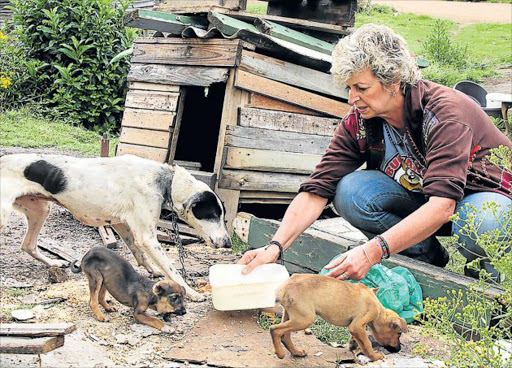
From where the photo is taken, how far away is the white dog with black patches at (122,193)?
4590mm

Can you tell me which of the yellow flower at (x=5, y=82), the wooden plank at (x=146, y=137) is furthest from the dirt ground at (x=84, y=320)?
the yellow flower at (x=5, y=82)

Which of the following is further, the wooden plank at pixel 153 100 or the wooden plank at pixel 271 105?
the wooden plank at pixel 153 100

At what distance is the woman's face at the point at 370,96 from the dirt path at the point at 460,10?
1921cm

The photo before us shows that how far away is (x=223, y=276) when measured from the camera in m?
3.72

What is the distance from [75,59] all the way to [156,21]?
16.2ft

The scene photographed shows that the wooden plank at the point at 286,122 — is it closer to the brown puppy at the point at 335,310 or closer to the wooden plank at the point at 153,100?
the wooden plank at the point at 153,100

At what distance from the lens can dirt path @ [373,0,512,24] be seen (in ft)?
73.4

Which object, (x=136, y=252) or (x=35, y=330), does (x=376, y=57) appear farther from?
(x=136, y=252)

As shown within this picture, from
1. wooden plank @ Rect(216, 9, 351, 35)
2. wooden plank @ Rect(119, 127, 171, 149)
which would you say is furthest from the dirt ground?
wooden plank @ Rect(216, 9, 351, 35)

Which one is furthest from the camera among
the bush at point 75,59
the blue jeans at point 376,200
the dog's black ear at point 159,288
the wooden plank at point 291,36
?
the bush at point 75,59

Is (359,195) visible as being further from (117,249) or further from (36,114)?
(36,114)

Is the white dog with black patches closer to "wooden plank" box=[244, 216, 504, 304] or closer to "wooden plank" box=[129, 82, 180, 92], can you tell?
"wooden plank" box=[244, 216, 504, 304]

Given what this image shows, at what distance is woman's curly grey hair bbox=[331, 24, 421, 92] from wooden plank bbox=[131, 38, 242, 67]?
6.65 feet

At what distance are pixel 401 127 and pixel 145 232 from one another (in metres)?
1.83
